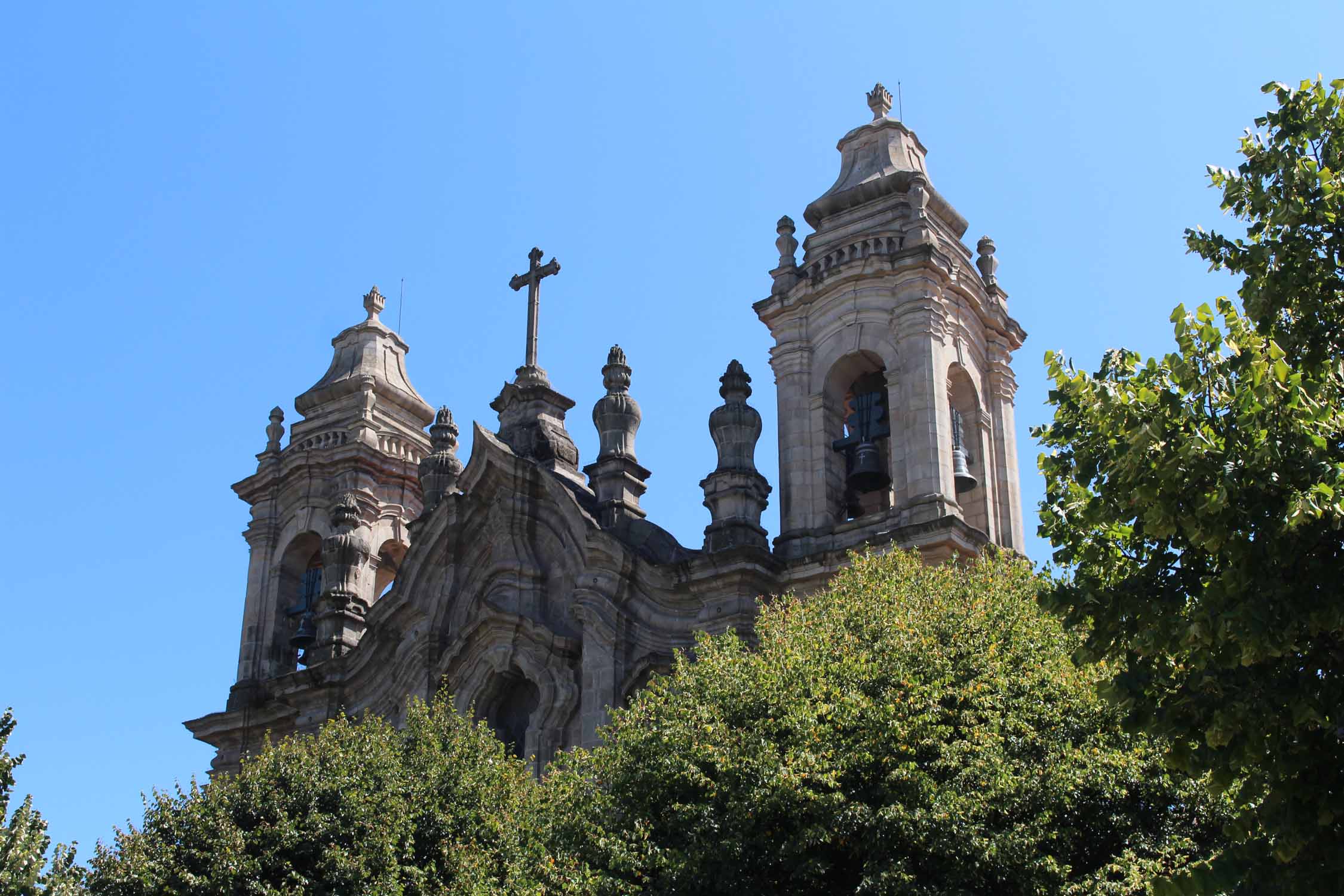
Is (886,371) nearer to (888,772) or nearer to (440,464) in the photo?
(440,464)

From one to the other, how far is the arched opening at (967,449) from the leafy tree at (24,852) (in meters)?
14.5

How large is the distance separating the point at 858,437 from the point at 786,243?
13.8 ft

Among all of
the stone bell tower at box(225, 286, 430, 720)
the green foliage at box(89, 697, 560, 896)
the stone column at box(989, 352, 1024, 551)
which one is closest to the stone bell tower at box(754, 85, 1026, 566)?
the stone column at box(989, 352, 1024, 551)

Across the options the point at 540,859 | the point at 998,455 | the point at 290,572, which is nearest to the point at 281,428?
the point at 290,572

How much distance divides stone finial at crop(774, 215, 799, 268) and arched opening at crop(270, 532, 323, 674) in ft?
39.1

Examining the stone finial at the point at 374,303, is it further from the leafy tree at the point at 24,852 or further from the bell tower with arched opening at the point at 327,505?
the leafy tree at the point at 24,852

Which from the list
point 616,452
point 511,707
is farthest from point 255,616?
point 616,452

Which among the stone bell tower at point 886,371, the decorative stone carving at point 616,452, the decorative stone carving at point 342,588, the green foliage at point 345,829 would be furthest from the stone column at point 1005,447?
the decorative stone carving at point 342,588

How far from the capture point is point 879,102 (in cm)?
3192

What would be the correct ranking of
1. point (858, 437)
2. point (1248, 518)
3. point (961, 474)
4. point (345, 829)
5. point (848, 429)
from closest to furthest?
1. point (1248, 518)
2. point (345, 829)
3. point (961, 474)
4. point (858, 437)
5. point (848, 429)

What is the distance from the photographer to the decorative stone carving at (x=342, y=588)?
3244 cm

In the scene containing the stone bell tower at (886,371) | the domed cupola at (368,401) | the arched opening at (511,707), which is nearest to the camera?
the stone bell tower at (886,371)

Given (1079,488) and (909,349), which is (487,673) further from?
(1079,488)

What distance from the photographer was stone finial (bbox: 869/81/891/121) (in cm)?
3177
